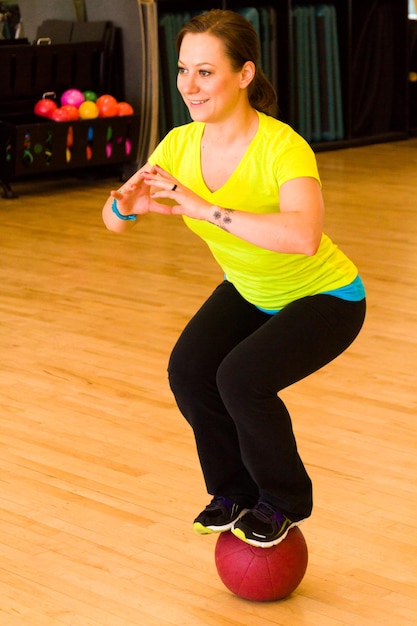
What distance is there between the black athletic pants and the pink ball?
495 centimetres

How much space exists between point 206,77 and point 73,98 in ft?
16.4

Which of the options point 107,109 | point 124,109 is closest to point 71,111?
point 107,109

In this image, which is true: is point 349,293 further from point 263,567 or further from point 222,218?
point 263,567

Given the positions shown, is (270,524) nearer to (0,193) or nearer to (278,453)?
(278,453)

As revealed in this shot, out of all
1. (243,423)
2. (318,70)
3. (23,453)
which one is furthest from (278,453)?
(318,70)

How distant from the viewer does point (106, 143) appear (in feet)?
23.3

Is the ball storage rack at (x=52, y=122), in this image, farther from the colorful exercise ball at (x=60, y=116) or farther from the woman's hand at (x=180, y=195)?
the woman's hand at (x=180, y=195)

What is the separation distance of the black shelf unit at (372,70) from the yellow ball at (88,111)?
6.11 ft

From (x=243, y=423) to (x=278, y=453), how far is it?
0.30 feet

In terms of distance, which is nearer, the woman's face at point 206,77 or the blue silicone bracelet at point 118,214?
the woman's face at point 206,77

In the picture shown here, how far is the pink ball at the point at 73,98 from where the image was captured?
7031 mm

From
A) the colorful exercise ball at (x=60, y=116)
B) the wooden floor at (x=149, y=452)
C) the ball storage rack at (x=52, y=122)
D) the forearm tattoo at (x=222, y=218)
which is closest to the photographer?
the forearm tattoo at (x=222, y=218)

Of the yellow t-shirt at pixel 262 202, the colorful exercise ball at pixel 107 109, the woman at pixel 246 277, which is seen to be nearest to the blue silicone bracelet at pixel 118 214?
the woman at pixel 246 277

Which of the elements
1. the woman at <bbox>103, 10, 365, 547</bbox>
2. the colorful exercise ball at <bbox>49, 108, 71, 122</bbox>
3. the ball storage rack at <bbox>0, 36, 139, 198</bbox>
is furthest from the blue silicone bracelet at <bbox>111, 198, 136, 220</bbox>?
the colorful exercise ball at <bbox>49, 108, 71, 122</bbox>
